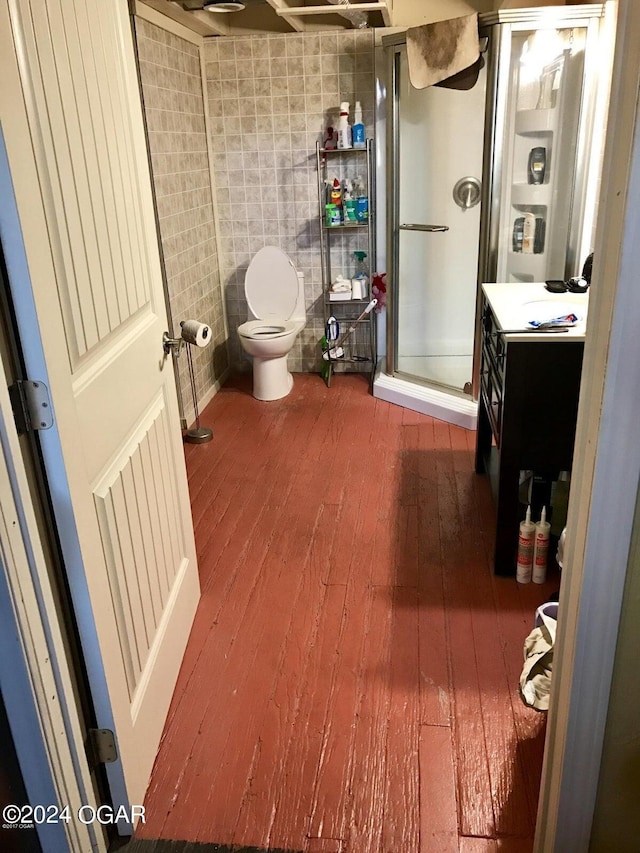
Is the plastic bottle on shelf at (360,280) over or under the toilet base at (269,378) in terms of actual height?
over

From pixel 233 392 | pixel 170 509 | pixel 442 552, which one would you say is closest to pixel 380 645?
pixel 442 552

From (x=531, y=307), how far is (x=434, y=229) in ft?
4.77

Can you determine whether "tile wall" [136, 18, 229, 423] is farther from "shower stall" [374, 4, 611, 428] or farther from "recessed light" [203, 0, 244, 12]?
"shower stall" [374, 4, 611, 428]

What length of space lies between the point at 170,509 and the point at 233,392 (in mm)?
2463

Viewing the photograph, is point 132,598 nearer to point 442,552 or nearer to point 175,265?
point 442,552

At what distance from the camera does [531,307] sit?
260 centimetres

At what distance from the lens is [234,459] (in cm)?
348

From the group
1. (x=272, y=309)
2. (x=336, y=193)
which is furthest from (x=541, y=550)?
(x=336, y=193)

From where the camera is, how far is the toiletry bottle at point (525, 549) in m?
2.35

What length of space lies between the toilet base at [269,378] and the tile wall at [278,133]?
47cm

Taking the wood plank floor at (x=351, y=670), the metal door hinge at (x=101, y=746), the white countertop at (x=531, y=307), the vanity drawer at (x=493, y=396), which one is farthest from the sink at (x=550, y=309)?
the metal door hinge at (x=101, y=746)

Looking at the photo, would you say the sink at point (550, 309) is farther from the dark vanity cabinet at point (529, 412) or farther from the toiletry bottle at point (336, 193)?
the toiletry bottle at point (336, 193)

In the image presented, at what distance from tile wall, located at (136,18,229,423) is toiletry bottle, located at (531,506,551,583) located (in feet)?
7.28

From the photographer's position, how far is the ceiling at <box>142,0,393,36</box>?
3385 millimetres
